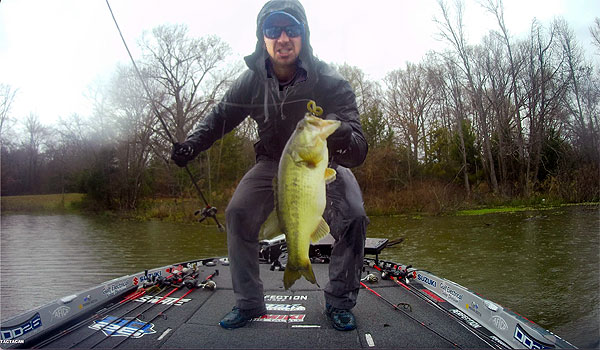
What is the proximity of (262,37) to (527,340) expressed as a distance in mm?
2889

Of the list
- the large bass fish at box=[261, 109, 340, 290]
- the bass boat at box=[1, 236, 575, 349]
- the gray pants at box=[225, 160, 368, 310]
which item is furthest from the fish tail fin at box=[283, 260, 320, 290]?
the gray pants at box=[225, 160, 368, 310]

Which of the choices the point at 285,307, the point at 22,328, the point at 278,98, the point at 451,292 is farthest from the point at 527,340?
the point at 22,328

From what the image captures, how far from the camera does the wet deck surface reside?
255 cm

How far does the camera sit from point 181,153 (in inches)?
122

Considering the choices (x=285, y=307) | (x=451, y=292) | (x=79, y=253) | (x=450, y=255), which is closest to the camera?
(x=285, y=307)

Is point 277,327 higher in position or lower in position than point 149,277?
lower

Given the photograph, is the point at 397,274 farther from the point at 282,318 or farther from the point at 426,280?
the point at 282,318

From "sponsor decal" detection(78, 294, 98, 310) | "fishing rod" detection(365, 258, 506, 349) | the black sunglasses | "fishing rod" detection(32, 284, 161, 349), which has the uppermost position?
the black sunglasses

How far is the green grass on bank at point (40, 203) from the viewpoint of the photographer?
2886 cm

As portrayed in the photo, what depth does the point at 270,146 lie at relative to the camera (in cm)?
333

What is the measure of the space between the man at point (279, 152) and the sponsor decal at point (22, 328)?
130 centimetres

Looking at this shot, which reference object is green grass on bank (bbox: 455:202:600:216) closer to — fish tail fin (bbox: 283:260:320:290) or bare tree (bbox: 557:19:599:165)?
bare tree (bbox: 557:19:599:165)

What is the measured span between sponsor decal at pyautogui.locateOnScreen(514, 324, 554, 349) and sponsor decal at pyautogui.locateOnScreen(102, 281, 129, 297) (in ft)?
10.9

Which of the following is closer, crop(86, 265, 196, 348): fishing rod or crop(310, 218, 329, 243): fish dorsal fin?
crop(310, 218, 329, 243): fish dorsal fin
